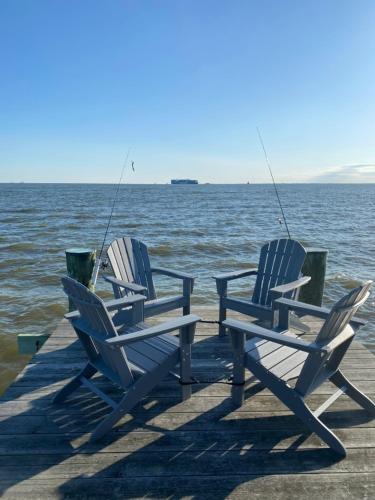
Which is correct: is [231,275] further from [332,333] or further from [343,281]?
[343,281]

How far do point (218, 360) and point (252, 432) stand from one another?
1.00m

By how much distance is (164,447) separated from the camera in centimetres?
220

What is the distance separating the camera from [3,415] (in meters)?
2.52

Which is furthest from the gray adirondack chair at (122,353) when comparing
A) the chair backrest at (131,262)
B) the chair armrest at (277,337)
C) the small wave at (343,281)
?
the small wave at (343,281)

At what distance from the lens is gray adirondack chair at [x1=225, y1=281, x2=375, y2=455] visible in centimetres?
211

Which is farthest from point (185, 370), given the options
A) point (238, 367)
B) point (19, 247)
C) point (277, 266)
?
point (19, 247)

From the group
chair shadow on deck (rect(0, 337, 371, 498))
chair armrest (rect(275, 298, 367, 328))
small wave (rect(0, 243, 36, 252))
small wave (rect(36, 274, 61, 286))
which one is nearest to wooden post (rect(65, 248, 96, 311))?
chair shadow on deck (rect(0, 337, 371, 498))

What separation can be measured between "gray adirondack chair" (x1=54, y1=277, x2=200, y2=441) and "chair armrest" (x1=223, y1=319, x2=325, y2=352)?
282mm

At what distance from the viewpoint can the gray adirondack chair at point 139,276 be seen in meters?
3.53

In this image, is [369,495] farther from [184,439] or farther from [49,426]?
[49,426]

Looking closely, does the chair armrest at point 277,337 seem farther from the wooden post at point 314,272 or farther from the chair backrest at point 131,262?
the wooden post at point 314,272

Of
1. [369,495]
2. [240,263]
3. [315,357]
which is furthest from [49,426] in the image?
[240,263]

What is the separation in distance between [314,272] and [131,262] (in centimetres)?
220

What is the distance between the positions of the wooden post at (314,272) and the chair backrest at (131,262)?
6.17ft
